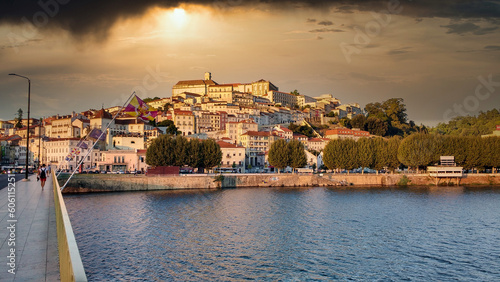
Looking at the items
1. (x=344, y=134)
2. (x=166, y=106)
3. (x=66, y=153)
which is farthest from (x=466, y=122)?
(x=66, y=153)

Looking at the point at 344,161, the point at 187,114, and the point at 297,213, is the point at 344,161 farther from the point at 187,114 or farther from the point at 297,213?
the point at 187,114

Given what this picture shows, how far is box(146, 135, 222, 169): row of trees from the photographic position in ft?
206

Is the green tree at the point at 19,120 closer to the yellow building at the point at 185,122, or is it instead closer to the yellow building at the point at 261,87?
the yellow building at the point at 185,122

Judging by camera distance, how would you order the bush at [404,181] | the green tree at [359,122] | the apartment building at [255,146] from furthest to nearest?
the green tree at [359,122] → the apartment building at [255,146] → the bush at [404,181]

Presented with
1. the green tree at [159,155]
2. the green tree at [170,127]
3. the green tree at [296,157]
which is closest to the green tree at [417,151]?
the green tree at [296,157]

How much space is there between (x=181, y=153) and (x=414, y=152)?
39.7 metres

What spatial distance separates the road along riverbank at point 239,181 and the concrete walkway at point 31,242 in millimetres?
38516

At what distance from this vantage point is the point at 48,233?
11188mm

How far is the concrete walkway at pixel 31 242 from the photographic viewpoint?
7.94 meters

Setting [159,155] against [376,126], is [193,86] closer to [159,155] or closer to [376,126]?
[376,126]

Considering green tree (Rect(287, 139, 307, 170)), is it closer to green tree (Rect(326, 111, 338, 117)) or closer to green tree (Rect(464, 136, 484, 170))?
green tree (Rect(464, 136, 484, 170))

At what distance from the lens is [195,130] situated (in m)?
115

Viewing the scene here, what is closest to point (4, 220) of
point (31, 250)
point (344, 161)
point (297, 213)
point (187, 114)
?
point (31, 250)

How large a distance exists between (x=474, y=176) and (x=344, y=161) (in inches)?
907
